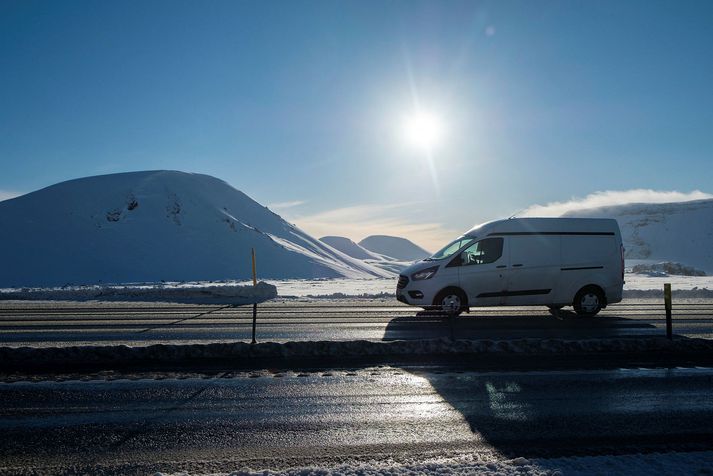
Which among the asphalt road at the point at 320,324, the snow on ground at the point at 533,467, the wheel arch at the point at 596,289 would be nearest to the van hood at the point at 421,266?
the asphalt road at the point at 320,324

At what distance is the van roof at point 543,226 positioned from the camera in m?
14.1

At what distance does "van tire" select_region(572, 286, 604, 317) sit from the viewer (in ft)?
46.6

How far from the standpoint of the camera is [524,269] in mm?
13906

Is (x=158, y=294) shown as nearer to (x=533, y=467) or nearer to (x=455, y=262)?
(x=455, y=262)

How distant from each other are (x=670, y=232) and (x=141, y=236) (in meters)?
115

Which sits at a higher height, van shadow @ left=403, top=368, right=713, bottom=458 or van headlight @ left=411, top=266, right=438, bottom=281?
van headlight @ left=411, top=266, right=438, bottom=281

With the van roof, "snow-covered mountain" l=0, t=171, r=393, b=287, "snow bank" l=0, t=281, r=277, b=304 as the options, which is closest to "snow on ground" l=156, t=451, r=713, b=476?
the van roof

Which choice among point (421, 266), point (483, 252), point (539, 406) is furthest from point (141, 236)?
point (539, 406)

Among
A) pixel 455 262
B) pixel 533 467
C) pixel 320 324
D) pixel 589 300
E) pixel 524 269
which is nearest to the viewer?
pixel 533 467

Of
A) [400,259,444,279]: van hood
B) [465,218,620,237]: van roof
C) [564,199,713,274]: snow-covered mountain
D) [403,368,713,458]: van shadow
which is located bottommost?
[403,368,713,458]: van shadow

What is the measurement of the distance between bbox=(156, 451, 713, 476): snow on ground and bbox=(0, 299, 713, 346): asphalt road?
197 inches

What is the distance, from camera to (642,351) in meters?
9.23

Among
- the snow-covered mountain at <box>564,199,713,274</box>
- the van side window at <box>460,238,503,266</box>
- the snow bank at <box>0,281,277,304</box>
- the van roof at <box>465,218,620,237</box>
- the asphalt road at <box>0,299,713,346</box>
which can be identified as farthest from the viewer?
the snow-covered mountain at <box>564,199,713,274</box>

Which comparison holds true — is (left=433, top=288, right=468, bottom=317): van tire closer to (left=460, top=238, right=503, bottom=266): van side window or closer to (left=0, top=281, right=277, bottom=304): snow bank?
(left=460, top=238, right=503, bottom=266): van side window
